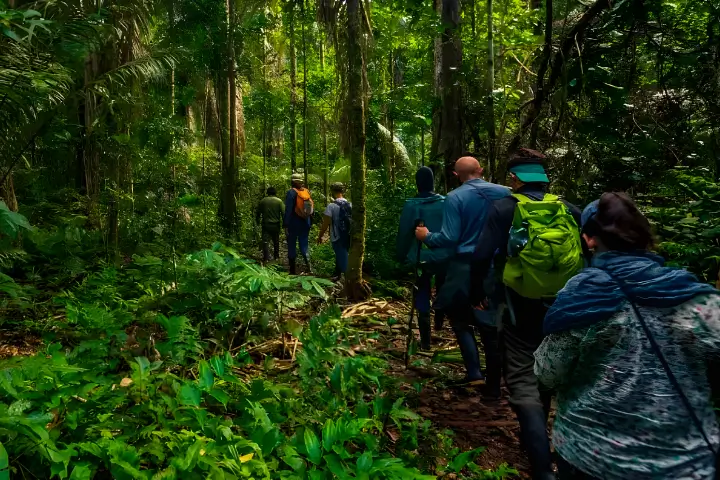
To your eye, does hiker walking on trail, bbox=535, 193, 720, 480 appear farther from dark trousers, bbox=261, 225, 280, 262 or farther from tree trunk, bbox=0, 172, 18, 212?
dark trousers, bbox=261, 225, 280, 262

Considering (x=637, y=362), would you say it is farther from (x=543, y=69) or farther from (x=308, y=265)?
(x=308, y=265)

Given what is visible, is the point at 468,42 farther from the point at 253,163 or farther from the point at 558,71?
the point at 253,163

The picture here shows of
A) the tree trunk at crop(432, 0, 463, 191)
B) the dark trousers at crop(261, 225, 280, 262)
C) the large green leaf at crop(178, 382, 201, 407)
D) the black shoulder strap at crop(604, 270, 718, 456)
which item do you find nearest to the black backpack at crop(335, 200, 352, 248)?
the tree trunk at crop(432, 0, 463, 191)

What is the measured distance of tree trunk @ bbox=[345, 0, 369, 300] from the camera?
6953 millimetres

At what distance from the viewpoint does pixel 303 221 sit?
9.80 metres

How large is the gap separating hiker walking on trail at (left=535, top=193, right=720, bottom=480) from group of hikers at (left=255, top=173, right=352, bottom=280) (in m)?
7.03

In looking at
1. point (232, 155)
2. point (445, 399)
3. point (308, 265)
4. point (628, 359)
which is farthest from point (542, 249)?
Answer: point (232, 155)

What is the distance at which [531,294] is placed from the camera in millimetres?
2963

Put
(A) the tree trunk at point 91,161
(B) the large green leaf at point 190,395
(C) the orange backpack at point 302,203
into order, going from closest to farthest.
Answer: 1. (B) the large green leaf at point 190,395
2. (A) the tree trunk at point 91,161
3. (C) the orange backpack at point 302,203

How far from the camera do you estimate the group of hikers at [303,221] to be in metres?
8.93

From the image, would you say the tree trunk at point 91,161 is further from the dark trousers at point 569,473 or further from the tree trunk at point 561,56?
the dark trousers at point 569,473

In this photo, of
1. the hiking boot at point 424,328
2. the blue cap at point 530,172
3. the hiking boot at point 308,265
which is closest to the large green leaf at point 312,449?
the blue cap at point 530,172

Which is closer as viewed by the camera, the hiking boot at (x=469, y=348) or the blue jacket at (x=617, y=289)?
the blue jacket at (x=617, y=289)

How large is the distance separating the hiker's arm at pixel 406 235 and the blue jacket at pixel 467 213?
80 cm
